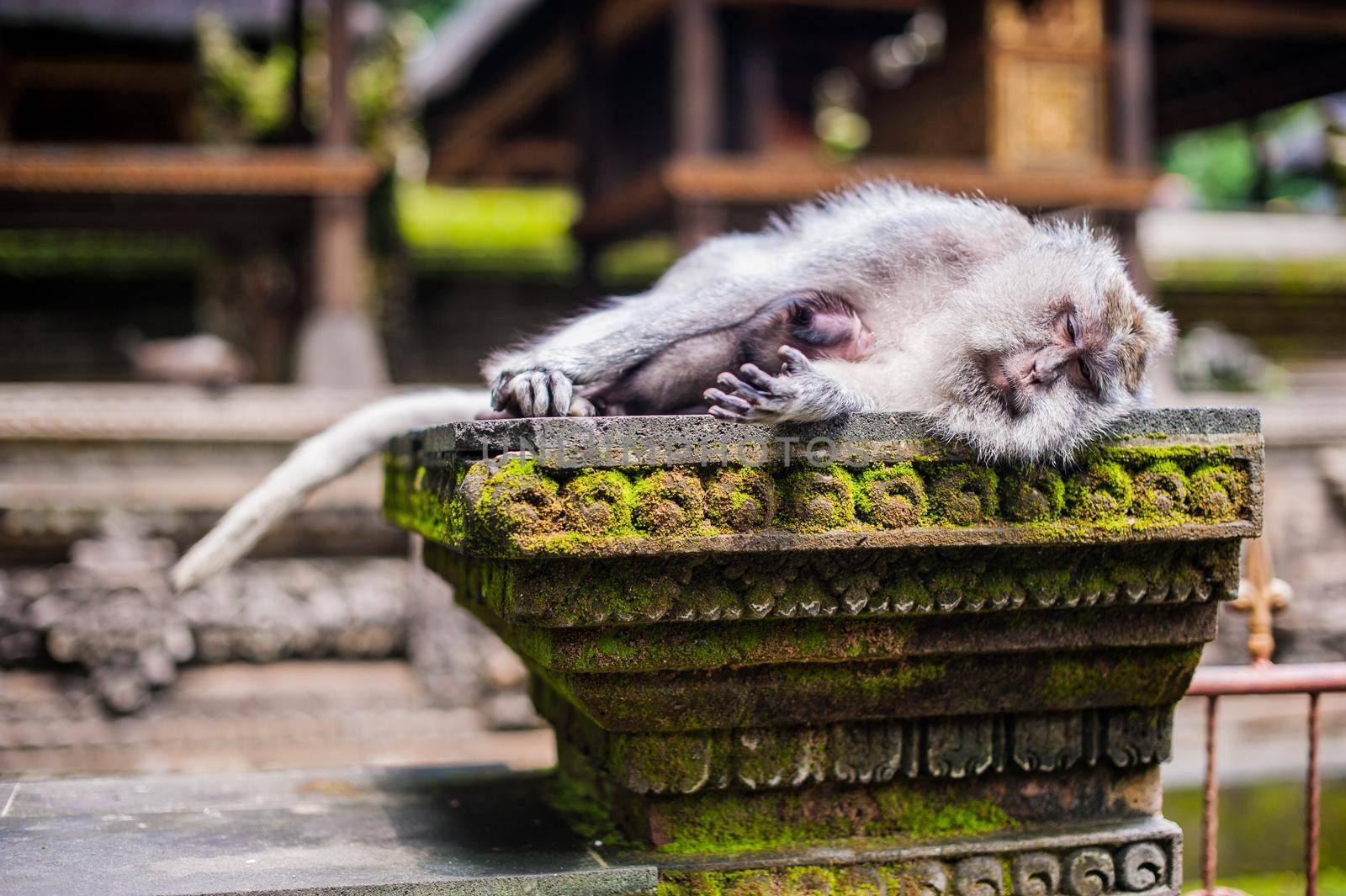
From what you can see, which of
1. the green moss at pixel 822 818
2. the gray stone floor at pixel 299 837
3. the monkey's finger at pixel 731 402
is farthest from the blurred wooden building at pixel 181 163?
the monkey's finger at pixel 731 402

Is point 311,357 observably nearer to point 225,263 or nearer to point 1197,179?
point 225,263

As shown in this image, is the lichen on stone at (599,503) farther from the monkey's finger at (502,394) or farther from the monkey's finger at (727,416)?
the monkey's finger at (502,394)

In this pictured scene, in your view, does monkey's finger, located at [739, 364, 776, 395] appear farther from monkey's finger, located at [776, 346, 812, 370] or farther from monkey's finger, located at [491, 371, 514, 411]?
monkey's finger, located at [491, 371, 514, 411]

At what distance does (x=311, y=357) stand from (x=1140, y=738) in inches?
257

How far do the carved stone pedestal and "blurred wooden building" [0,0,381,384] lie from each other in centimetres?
601

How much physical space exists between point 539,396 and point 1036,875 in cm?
114

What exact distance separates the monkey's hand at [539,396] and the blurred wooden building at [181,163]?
6.01 m

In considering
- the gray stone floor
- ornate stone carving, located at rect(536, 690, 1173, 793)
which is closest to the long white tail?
the gray stone floor

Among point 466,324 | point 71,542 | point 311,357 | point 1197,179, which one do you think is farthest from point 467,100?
point 1197,179

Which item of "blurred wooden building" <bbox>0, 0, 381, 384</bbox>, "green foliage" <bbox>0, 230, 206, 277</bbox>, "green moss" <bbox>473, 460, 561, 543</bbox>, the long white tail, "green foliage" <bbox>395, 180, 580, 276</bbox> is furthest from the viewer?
A: "green foliage" <bbox>395, 180, 580, 276</bbox>

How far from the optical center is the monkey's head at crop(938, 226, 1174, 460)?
1904 mm

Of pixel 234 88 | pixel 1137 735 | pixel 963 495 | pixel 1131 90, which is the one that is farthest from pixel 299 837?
pixel 234 88

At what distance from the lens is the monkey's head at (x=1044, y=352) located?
190 cm

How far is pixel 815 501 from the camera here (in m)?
1.79
